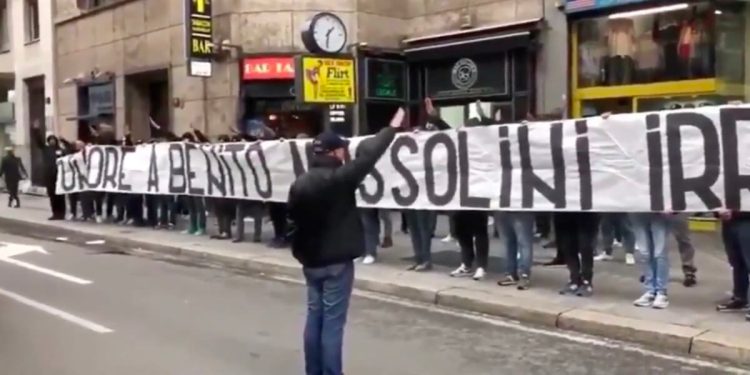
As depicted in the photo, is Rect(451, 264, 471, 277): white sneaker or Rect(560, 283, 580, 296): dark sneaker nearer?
Rect(560, 283, 580, 296): dark sneaker

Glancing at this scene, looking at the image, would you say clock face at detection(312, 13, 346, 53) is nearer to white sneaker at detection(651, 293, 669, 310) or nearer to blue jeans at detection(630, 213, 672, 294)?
blue jeans at detection(630, 213, 672, 294)

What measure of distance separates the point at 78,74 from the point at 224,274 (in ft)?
55.8

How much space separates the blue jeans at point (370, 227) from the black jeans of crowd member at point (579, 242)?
3.23 metres

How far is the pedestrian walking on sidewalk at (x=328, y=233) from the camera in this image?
5824mm

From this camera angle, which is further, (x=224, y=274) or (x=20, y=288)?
(x=224, y=274)

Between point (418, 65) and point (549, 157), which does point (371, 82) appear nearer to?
point (418, 65)

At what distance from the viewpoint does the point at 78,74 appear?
88.1ft

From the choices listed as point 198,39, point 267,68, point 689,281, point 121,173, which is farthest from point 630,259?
point 198,39

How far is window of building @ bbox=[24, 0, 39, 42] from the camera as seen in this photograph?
31047mm

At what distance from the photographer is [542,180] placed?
972 centimetres

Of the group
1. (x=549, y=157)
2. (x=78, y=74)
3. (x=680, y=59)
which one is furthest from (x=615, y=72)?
(x=78, y=74)

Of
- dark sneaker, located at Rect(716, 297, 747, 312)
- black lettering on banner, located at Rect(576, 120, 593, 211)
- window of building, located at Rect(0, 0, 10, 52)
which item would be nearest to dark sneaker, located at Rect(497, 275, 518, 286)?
black lettering on banner, located at Rect(576, 120, 593, 211)

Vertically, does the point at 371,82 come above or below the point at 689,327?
above

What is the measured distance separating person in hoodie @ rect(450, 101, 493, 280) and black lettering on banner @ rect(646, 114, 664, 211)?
225 centimetres
